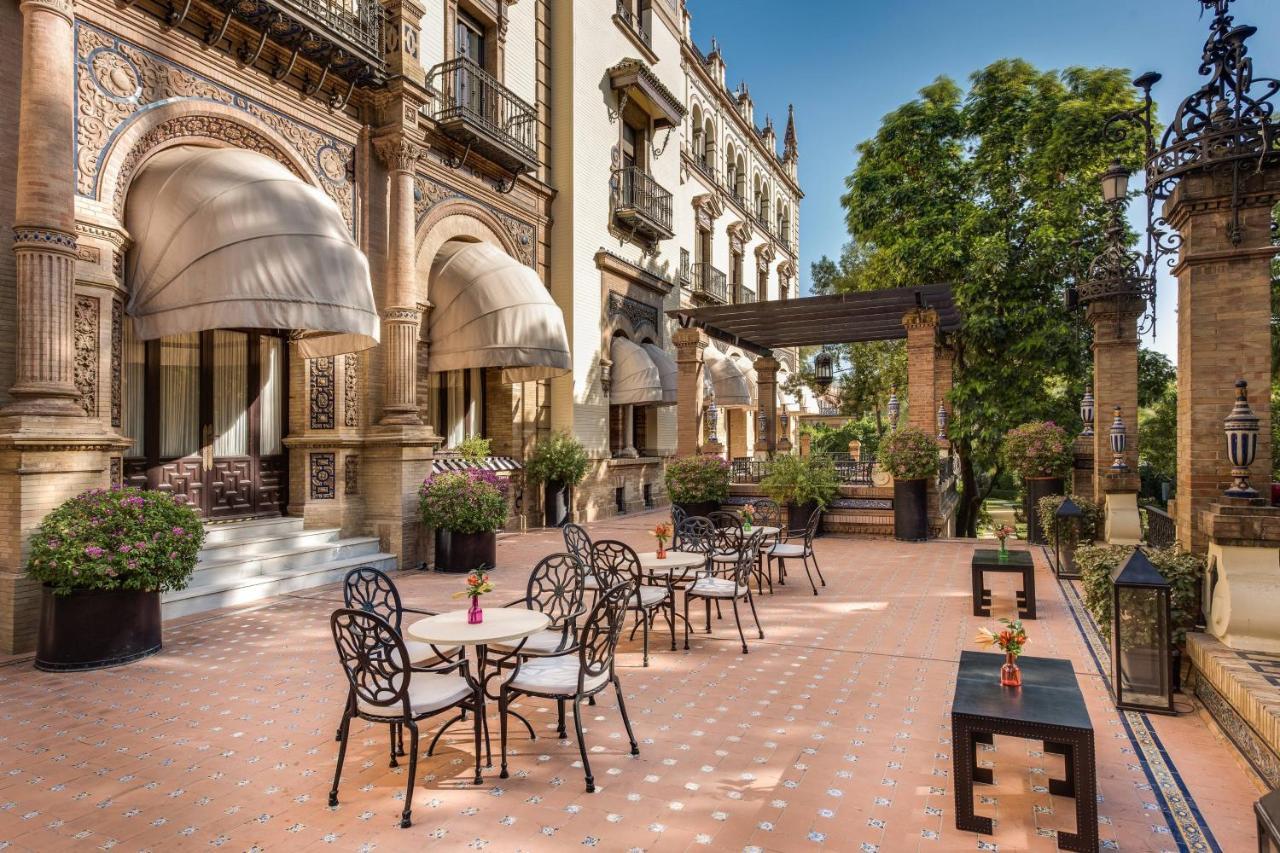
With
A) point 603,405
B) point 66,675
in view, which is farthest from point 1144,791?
point 603,405

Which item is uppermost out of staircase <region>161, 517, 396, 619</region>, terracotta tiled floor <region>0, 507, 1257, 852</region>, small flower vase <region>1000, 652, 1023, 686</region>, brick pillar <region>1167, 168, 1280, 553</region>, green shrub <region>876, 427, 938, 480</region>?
brick pillar <region>1167, 168, 1280, 553</region>

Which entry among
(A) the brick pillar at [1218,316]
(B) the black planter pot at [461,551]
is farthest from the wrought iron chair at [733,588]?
(B) the black planter pot at [461,551]

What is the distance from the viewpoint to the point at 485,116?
14008 mm

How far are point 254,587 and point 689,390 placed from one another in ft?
33.4

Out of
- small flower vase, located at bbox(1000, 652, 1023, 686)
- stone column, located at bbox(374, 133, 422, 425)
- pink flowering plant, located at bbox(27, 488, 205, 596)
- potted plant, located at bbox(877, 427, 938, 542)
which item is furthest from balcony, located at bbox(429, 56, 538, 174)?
small flower vase, located at bbox(1000, 652, 1023, 686)

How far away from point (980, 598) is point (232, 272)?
897cm

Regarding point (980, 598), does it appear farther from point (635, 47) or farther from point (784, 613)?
point (635, 47)

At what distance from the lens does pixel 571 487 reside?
16.0 metres

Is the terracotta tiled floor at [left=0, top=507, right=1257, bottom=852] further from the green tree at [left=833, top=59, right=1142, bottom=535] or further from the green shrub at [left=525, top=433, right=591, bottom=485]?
the green tree at [left=833, top=59, right=1142, bottom=535]

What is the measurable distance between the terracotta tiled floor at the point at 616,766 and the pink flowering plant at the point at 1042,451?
700 cm

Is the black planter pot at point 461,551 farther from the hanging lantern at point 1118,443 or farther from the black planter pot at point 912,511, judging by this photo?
the hanging lantern at point 1118,443

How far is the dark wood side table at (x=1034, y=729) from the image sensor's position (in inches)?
125

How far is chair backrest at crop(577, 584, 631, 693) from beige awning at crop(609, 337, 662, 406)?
45.6 ft

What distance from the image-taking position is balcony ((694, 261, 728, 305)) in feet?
77.4
